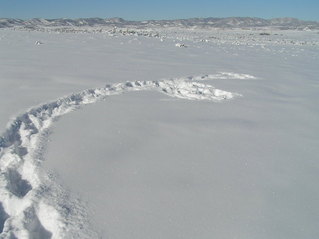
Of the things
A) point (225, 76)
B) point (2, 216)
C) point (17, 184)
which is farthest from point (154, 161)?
point (225, 76)

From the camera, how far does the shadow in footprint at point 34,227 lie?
8.44 ft

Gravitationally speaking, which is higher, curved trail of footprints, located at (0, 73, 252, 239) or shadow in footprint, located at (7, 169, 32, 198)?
curved trail of footprints, located at (0, 73, 252, 239)

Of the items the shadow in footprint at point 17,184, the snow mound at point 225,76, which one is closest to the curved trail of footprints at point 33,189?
the shadow in footprint at point 17,184

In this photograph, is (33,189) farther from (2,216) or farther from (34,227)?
(34,227)

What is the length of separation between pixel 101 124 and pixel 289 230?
2881 mm

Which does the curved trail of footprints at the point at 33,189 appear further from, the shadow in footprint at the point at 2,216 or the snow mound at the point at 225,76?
the snow mound at the point at 225,76

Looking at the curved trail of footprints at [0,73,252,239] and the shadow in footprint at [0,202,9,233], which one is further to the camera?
the shadow in footprint at [0,202,9,233]

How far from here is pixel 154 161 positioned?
12.2ft

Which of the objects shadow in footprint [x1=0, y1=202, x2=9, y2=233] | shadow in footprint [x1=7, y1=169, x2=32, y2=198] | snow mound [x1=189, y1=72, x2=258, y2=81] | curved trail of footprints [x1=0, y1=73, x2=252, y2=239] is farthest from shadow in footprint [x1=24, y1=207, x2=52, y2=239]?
snow mound [x1=189, y1=72, x2=258, y2=81]

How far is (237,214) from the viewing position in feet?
9.24

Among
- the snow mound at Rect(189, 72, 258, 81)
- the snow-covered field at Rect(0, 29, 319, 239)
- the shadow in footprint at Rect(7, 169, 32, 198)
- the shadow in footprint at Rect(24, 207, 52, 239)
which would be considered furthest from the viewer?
the snow mound at Rect(189, 72, 258, 81)

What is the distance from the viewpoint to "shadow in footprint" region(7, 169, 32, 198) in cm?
315

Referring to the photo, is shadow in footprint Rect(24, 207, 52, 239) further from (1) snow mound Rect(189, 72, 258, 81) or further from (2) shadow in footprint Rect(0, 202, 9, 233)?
(1) snow mound Rect(189, 72, 258, 81)

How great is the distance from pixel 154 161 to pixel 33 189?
1253 millimetres
